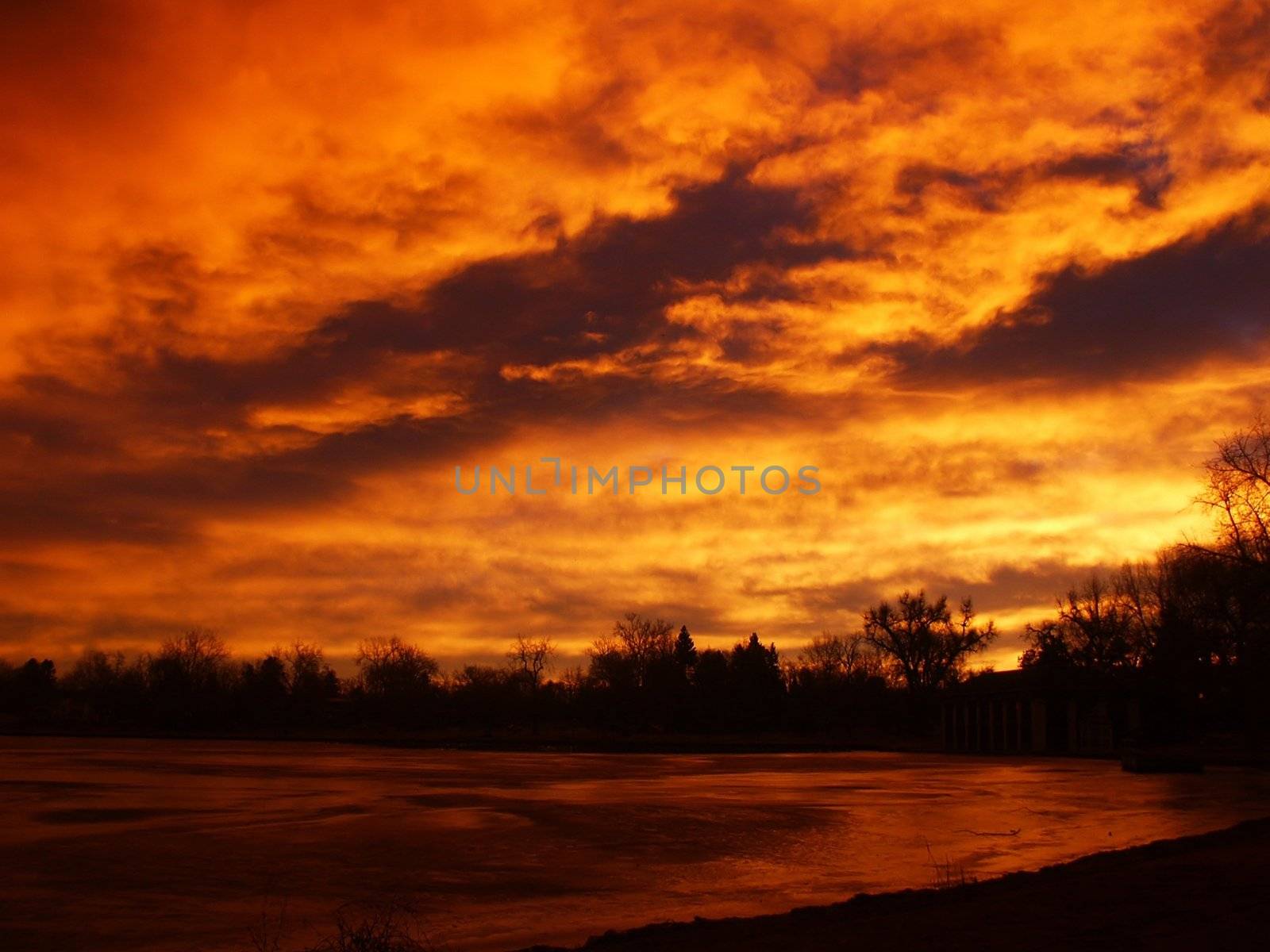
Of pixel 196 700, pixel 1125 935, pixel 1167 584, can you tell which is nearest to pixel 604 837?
pixel 1125 935

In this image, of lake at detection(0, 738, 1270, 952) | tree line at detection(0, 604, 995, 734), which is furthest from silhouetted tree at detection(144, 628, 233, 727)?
lake at detection(0, 738, 1270, 952)

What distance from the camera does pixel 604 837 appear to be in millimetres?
21484

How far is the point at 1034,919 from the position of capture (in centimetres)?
1109

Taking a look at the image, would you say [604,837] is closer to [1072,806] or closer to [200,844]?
[200,844]

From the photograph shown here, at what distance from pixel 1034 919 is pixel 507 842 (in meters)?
11.9

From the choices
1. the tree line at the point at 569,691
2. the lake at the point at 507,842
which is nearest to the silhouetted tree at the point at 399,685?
the tree line at the point at 569,691

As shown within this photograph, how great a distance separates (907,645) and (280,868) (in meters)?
105

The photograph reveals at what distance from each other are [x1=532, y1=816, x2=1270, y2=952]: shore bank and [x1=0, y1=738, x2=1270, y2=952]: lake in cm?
166

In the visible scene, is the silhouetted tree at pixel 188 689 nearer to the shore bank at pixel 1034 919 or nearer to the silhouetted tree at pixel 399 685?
the silhouetted tree at pixel 399 685

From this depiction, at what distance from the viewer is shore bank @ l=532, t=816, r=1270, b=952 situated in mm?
10070

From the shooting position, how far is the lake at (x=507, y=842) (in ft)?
45.0

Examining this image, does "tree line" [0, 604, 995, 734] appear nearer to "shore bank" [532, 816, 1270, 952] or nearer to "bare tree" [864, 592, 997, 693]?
"bare tree" [864, 592, 997, 693]

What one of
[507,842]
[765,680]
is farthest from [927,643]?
[507,842]

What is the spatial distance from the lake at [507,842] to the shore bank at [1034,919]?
5.45 feet
